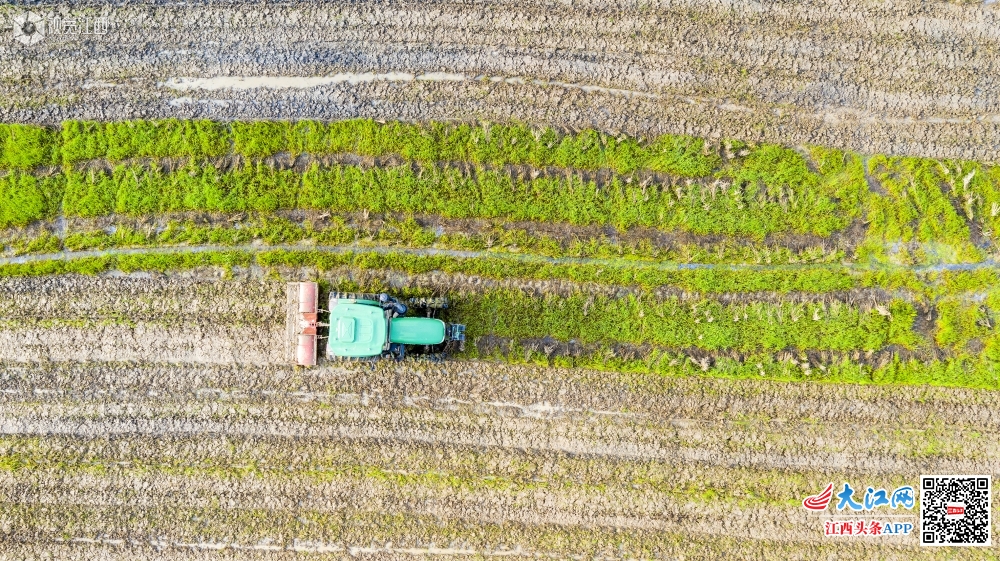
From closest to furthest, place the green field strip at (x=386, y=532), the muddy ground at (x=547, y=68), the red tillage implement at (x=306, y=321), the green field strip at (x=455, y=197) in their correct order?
1. the red tillage implement at (x=306, y=321)
2. the green field strip at (x=386, y=532)
3. the green field strip at (x=455, y=197)
4. the muddy ground at (x=547, y=68)

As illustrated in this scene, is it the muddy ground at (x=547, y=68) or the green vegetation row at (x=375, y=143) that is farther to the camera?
the muddy ground at (x=547, y=68)

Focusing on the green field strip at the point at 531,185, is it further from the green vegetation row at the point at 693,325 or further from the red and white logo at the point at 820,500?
the red and white logo at the point at 820,500

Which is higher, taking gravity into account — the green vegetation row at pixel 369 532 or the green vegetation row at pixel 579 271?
the green vegetation row at pixel 579 271

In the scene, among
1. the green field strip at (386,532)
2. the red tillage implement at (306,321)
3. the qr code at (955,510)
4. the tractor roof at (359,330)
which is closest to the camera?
the tractor roof at (359,330)

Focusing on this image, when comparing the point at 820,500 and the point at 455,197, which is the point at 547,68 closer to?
the point at 455,197

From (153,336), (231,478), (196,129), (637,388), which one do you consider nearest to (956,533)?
(637,388)
